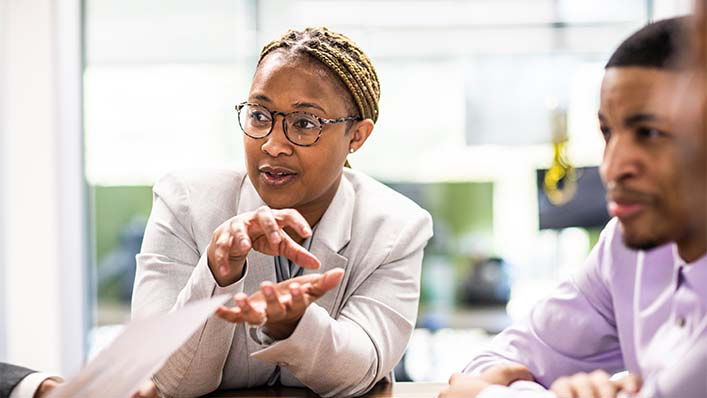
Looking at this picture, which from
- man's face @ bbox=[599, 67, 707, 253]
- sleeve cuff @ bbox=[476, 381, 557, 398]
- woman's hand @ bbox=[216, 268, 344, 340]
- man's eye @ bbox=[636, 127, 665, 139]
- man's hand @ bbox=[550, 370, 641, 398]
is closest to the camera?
man's face @ bbox=[599, 67, 707, 253]

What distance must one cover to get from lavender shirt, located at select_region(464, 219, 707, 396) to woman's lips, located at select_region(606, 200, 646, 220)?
7 centimetres

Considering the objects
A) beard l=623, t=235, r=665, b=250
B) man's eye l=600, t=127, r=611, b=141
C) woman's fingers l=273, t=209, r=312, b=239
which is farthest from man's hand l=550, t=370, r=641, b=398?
woman's fingers l=273, t=209, r=312, b=239

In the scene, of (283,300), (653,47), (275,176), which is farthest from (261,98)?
(653,47)

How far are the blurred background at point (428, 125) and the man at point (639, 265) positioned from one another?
298cm

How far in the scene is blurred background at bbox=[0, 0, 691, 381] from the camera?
14.5ft

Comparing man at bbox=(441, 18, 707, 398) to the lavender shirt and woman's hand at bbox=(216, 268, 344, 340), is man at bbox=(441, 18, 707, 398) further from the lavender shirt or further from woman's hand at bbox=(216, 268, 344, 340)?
woman's hand at bbox=(216, 268, 344, 340)

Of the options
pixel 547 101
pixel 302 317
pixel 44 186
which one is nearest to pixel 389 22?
pixel 547 101

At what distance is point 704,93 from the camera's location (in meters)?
0.76

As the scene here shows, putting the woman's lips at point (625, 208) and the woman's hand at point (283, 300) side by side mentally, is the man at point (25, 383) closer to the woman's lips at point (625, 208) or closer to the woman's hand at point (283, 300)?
the woman's hand at point (283, 300)

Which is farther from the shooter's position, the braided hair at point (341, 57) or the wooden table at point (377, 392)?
the braided hair at point (341, 57)

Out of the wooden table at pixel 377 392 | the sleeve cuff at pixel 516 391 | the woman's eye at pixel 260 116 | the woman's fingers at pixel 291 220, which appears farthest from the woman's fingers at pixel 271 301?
the woman's eye at pixel 260 116

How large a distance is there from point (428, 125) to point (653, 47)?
3.48m

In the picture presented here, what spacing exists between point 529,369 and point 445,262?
319 cm

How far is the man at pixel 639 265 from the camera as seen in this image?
2.82 feet
